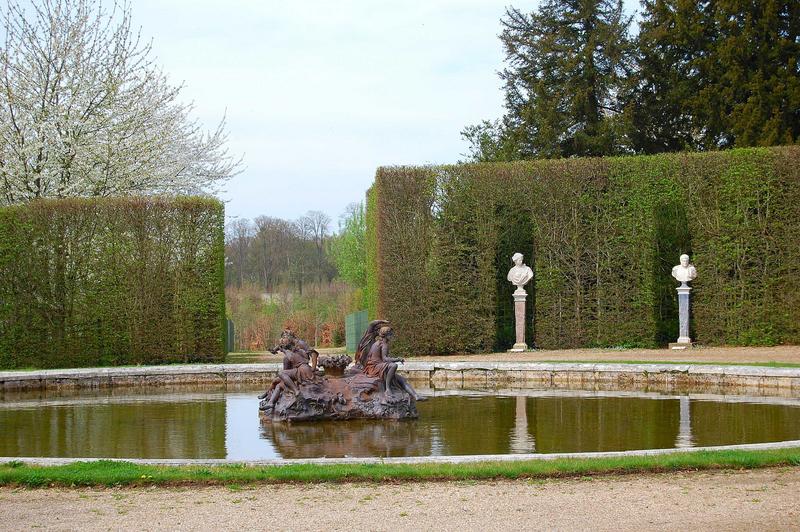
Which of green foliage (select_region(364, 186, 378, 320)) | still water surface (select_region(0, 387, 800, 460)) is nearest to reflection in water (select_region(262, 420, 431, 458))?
still water surface (select_region(0, 387, 800, 460))

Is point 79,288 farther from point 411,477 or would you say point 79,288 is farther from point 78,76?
point 411,477

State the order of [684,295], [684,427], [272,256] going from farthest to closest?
[272,256], [684,295], [684,427]

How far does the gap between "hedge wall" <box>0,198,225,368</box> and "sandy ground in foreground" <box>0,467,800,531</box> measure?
13041mm

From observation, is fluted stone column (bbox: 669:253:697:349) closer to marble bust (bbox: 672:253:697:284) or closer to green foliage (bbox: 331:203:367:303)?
marble bust (bbox: 672:253:697:284)

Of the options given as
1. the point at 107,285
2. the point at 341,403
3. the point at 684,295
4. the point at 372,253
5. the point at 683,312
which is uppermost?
the point at 372,253

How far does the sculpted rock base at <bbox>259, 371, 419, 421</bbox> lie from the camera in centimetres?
1066

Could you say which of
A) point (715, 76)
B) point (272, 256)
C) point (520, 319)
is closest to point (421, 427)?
point (520, 319)

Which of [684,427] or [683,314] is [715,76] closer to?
[683,314]

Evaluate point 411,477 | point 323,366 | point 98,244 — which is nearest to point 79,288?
point 98,244

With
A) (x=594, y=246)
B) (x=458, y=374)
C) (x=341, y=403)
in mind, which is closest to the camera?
(x=341, y=403)

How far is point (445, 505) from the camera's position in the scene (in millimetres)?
6352

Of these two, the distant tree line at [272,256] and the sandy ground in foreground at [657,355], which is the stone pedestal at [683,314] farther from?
the distant tree line at [272,256]

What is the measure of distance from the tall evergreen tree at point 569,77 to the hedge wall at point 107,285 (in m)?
14.6

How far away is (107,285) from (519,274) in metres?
8.78
